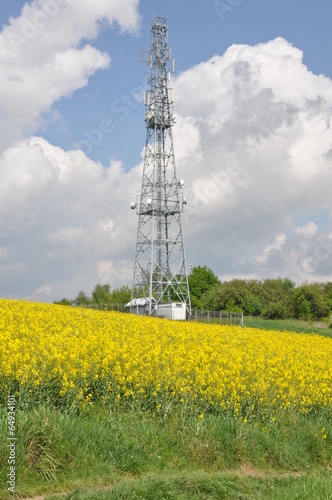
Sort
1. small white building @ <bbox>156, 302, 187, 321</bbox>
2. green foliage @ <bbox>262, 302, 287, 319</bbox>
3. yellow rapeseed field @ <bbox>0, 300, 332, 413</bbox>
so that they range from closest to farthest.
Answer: yellow rapeseed field @ <bbox>0, 300, 332, 413</bbox> < small white building @ <bbox>156, 302, 187, 321</bbox> < green foliage @ <bbox>262, 302, 287, 319</bbox>

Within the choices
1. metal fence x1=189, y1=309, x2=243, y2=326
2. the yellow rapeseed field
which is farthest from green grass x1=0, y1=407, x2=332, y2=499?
metal fence x1=189, y1=309, x2=243, y2=326

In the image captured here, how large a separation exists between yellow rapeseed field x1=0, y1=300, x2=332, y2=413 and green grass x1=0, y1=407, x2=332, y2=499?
0.69 meters

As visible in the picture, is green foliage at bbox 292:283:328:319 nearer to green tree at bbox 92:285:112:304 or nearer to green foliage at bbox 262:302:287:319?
green foliage at bbox 262:302:287:319

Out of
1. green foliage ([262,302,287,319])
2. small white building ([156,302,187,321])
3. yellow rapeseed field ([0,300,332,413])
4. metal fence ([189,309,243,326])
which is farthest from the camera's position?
green foliage ([262,302,287,319])

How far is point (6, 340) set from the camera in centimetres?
1164

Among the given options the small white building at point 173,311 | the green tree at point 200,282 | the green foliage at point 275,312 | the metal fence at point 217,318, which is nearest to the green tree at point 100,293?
the green tree at point 200,282

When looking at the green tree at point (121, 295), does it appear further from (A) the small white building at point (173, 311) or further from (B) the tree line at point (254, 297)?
(A) the small white building at point (173, 311)

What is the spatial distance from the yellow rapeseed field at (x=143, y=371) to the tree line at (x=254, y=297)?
68132 millimetres

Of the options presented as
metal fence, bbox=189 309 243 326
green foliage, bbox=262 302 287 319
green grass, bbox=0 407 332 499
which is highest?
green foliage, bbox=262 302 287 319

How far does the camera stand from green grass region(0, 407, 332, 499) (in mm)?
7492

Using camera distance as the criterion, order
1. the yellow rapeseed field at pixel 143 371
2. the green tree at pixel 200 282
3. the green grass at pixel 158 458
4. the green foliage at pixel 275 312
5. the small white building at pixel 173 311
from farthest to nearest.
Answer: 1. the green tree at pixel 200 282
2. the green foliage at pixel 275 312
3. the small white building at pixel 173 311
4. the yellow rapeseed field at pixel 143 371
5. the green grass at pixel 158 458

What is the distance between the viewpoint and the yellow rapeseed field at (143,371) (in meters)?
10.2

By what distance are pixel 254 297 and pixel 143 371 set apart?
271 feet

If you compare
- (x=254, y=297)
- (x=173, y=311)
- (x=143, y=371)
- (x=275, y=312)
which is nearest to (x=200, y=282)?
(x=254, y=297)
